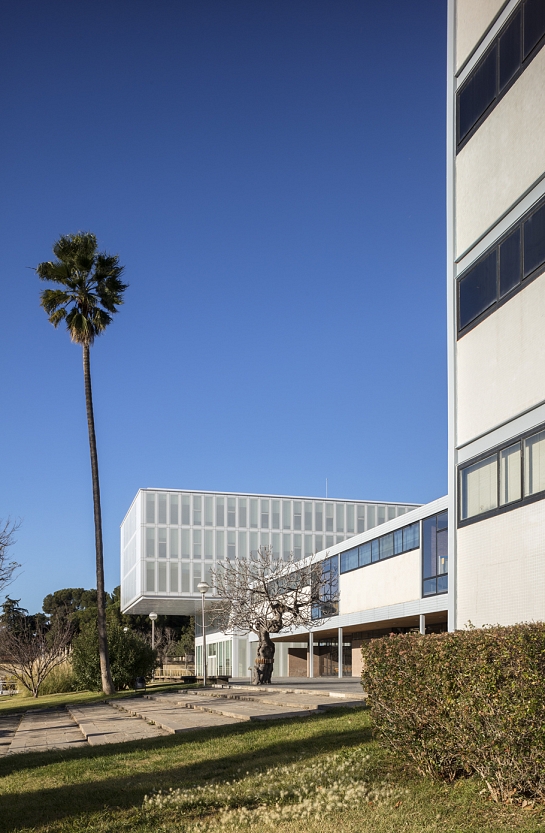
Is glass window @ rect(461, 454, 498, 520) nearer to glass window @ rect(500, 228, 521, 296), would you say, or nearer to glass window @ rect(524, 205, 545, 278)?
glass window @ rect(500, 228, 521, 296)

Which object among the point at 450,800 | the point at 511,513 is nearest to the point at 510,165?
the point at 511,513

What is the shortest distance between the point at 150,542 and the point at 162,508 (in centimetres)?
313

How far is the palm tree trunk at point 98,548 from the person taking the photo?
1332 inches

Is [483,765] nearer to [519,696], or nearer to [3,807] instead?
→ [519,696]

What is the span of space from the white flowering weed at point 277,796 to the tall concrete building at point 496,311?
5426mm

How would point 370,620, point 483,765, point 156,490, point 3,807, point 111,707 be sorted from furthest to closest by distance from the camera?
point 156,490 < point 370,620 < point 111,707 < point 3,807 < point 483,765

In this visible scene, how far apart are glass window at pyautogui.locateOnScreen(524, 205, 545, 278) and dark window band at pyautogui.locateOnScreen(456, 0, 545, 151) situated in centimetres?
289

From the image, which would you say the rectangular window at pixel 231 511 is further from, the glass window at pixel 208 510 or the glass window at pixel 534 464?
the glass window at pixel 534 464

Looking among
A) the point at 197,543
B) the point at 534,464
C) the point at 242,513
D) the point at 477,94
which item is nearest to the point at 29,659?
the point at 197,543

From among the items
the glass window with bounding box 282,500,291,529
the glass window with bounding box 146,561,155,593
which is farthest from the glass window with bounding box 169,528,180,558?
the glass window with bounding box 282,500,291,529

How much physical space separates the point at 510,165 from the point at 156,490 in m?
61.9

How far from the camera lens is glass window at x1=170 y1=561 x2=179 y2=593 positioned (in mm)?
72562

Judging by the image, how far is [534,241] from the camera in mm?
14711

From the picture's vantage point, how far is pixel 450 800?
26.9 feet
